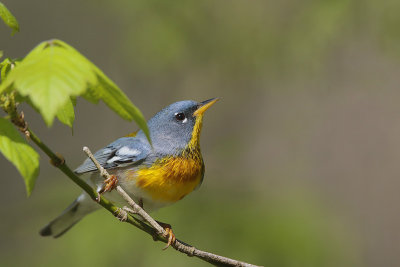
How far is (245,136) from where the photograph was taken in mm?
7348

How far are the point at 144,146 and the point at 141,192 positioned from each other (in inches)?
13.2

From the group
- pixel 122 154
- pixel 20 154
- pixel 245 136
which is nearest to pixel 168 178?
pixel 122 154

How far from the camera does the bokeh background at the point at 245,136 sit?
14.2 feet

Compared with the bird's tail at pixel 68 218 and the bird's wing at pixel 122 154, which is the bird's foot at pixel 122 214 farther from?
the bird's tail at pixel 68 218

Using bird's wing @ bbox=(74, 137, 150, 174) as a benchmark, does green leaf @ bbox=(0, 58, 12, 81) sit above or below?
above

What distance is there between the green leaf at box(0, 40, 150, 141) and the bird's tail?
259cm

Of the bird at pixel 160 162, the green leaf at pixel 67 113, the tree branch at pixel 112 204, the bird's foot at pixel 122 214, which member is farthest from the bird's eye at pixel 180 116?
the green leaf at pixel 67 113

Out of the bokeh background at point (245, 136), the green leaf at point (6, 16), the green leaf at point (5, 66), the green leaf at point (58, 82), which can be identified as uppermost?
the green leaf at point (6, 16)

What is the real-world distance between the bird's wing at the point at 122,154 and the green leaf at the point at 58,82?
171cm

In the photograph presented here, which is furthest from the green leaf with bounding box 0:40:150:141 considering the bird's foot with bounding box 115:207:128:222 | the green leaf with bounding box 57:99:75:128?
the bird's foot with bounding box 115:207:128:222

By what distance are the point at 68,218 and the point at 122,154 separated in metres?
1.05

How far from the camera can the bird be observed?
309cm

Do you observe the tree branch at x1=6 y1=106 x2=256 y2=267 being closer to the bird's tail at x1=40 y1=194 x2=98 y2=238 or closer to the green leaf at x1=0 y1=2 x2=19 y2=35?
the green leaf at x1=0 y1=2 x2=19 y2=35

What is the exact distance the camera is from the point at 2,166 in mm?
7527
